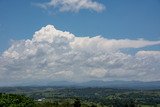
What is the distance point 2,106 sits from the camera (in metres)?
198

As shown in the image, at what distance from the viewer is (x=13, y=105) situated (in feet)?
639

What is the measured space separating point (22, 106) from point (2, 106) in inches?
471

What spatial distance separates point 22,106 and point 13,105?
252 inches

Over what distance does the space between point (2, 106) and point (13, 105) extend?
315 inches

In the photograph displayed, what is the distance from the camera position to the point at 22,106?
199 metres
